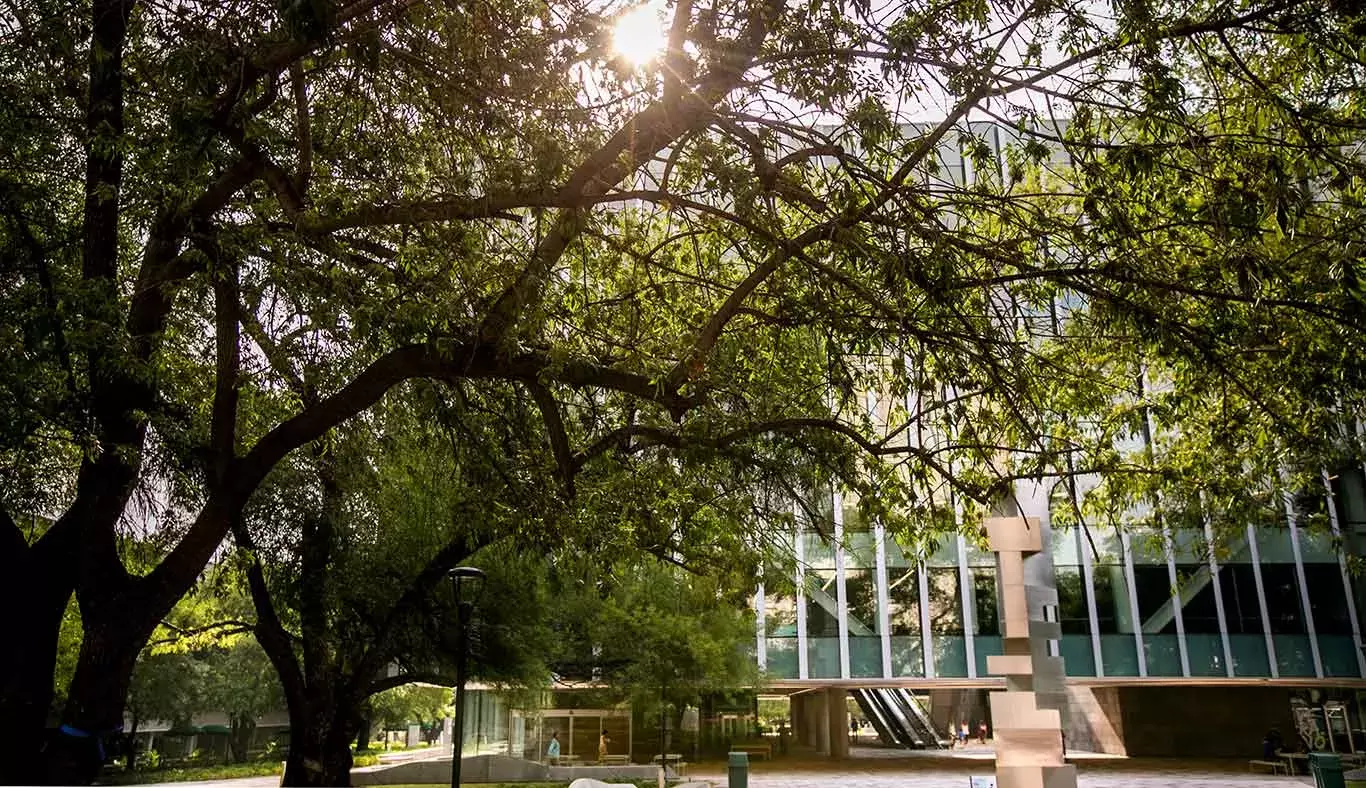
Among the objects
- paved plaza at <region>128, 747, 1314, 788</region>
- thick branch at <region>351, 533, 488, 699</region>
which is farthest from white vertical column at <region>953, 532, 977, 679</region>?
thick branch at <region>351, 533, 488, 699</region>

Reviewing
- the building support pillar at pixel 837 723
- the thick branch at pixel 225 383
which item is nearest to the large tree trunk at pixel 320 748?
the thick branch at pixel 225 383

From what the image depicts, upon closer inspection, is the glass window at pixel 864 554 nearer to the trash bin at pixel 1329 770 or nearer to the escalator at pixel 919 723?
the trash bin at pixel 1329 770

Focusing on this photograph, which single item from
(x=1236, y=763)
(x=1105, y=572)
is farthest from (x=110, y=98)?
(x=1236, y=763)

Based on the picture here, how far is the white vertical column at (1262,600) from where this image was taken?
26719 millimetres

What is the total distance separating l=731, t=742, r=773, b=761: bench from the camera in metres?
34.4

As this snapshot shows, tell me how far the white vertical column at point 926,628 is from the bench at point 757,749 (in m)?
9.26

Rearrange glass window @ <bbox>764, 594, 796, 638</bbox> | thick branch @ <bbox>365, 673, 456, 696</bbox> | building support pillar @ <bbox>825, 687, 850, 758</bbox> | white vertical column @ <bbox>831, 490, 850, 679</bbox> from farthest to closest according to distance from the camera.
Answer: building support pillar @ <bbox>825, 687, 850, 758</bbox>, glass window @ <bbox>764, 594, 796, 638</bbox>, white vertical column @ <bbox>831, 490, 850, 679</bbox>, thick branch @ <bbox>365, 673, 456, 696</bbox>

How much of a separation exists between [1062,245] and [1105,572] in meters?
24.2

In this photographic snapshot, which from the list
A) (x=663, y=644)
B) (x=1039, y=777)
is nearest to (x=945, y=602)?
(x=663, y=644)

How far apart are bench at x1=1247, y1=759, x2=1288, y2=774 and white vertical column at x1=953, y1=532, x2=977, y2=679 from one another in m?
7.69

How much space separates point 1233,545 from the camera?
27.8 meters

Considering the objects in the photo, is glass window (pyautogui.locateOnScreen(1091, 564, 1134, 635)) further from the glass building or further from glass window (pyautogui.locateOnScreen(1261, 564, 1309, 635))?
glass window (pyautogui.locateOnScreen(1261, 564, 1309, 635))

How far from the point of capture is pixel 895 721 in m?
41.2

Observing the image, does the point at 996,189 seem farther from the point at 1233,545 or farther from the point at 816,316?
the point at 1233,545
